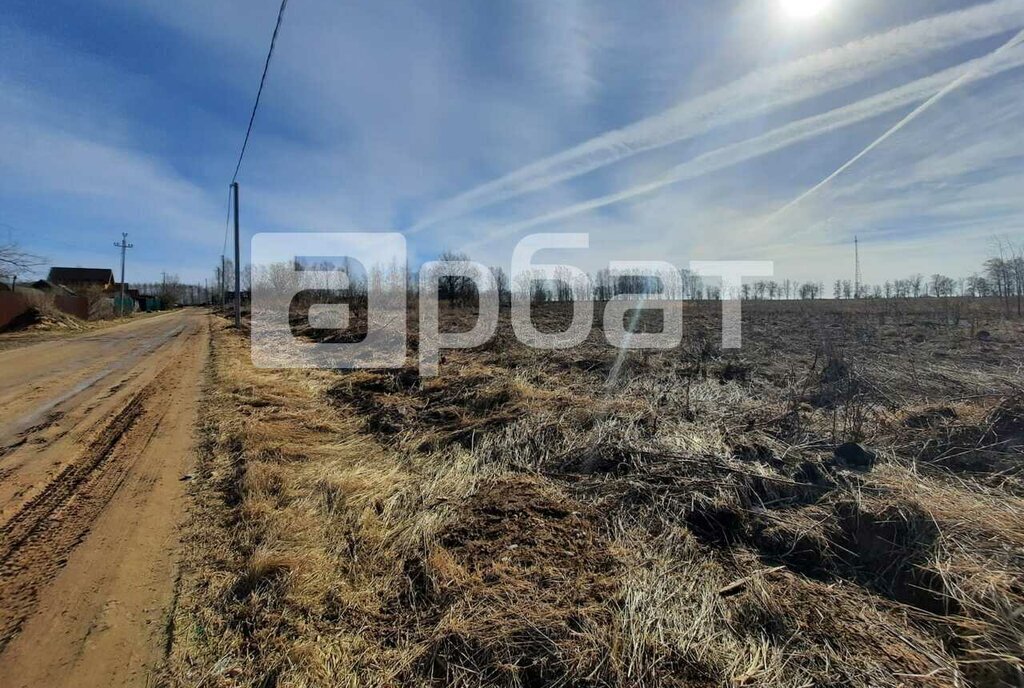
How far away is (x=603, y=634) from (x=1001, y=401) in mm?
4862

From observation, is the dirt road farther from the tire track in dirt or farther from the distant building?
the distant building

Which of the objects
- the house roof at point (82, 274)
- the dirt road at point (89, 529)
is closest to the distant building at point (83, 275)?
the house roof at point (82, 274)

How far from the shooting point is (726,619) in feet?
6.82

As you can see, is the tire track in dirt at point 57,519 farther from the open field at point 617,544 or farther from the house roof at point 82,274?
the house roof at point 82,274

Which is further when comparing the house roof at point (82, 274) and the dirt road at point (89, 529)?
the house roof at point (82, 274)

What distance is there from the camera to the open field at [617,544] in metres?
1.87

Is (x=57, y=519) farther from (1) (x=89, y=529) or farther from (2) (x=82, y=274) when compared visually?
(2) (x=82, y=274)

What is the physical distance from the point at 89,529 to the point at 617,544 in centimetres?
347

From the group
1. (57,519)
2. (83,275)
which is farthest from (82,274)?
(57,519)

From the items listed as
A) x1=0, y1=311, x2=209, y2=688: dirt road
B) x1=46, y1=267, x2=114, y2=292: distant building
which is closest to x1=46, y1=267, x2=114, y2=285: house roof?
x1=46, y1=267, x2=114, y2=292: distant building

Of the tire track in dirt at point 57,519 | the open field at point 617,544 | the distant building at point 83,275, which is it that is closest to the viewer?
the open field at point 617,544

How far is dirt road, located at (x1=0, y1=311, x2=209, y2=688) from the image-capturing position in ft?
6.27

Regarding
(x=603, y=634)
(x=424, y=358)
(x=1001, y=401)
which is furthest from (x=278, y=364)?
(x=1001, y=401)

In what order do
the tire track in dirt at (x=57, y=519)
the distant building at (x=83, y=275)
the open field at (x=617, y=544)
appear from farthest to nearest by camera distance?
1. the distant building at (x=83, y=275)
2. the tire track in dirt at (x=57, y=519)
3. the open field at (x=617, y=544)
